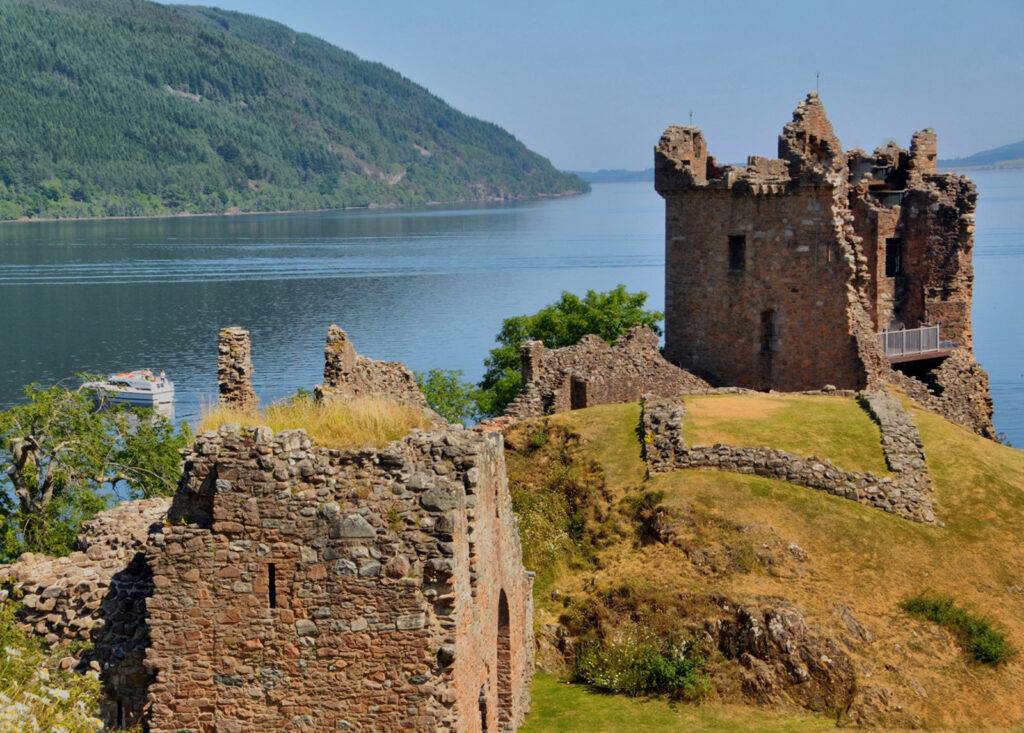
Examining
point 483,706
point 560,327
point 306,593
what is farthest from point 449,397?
point 306,593

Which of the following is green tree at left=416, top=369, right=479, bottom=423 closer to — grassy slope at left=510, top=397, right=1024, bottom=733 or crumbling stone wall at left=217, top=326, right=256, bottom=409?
grassy slope at left=510, top=397, right=1024, bottom=733

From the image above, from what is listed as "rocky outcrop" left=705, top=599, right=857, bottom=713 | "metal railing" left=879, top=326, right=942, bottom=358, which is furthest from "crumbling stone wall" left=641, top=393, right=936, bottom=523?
"metal railing" left=879, top=326, right=942, bottom=358

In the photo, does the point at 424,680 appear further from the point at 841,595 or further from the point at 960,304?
the point at 960,304

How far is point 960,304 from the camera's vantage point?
4700 cm

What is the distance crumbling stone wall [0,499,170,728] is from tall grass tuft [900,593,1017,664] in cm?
1283

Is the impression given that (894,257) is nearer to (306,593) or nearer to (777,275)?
(777,275)

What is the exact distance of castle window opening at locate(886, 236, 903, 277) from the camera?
47.2 meters

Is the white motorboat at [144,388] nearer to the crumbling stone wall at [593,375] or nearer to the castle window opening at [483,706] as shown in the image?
the crumbling stone wall at [593,375]

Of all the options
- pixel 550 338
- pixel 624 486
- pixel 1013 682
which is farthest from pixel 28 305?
pixel 1013 682

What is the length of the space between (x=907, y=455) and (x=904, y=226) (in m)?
22.1

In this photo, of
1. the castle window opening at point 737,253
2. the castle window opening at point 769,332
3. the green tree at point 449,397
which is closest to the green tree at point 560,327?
the green tree at point 449,397

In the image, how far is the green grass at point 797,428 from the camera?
26719mm

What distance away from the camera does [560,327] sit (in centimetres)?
5659

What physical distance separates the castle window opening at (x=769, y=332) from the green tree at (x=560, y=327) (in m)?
15.9
